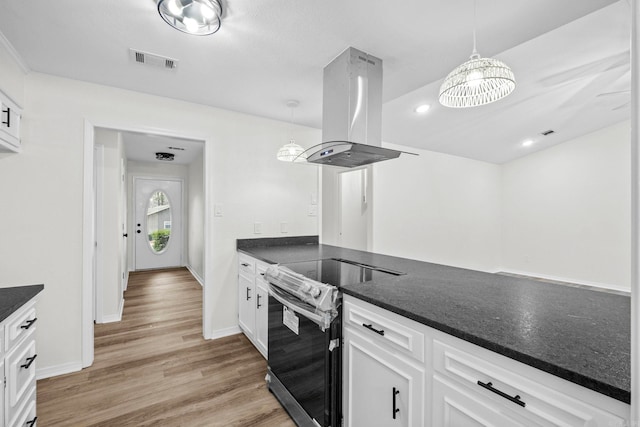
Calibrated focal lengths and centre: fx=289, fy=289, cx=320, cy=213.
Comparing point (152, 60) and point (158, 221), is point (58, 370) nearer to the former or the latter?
point (152, 60)

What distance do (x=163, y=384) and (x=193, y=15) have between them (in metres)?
2.47

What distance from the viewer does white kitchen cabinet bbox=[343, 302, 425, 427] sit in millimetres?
1144

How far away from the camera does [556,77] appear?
10.2 feet

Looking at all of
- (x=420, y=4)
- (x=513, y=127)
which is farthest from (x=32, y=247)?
(x=513, y=127)

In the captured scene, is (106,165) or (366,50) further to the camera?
(106,165)

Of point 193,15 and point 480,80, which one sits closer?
point 480,80

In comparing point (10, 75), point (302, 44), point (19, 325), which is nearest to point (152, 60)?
point (10, 75)

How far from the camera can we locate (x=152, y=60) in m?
2.07

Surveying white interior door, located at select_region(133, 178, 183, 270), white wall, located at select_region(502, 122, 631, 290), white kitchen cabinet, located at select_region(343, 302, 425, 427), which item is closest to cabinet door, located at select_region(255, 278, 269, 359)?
white kitchen cabinet, located at select_region(343, 302, 425, 427)

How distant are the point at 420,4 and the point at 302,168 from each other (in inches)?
84.3

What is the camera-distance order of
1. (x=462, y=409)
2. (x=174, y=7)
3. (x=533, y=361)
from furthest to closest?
1. (x=174, y=7)
2. (x=462, y=409)
3. (x=533, y=361)

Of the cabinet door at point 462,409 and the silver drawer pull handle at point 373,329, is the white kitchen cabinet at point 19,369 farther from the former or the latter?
the cabinet door at point 462,409

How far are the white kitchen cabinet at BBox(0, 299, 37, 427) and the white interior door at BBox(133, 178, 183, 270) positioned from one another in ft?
17.1

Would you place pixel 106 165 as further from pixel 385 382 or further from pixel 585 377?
pixel 585 377
